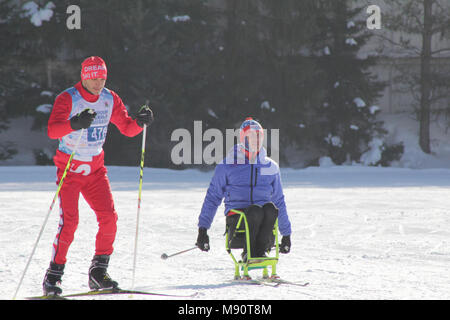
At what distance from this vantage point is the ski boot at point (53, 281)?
13.8 ft

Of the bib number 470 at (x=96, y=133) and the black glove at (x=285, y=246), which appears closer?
the bib number 470 at (x=96, y=133)

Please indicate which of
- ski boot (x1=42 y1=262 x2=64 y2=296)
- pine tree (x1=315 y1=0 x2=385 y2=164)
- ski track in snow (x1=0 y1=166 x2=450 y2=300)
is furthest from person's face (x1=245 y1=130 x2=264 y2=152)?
pine tree (x1=315 y1=0 x2=385 y2=164)

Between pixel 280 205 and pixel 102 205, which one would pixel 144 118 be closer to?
pixel 102 205

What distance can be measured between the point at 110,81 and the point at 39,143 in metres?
4.29

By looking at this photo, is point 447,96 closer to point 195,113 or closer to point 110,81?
point 195,113

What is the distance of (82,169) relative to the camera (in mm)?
4352

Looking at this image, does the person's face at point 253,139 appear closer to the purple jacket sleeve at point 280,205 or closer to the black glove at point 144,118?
the purple jacket sleeve at point 280,205

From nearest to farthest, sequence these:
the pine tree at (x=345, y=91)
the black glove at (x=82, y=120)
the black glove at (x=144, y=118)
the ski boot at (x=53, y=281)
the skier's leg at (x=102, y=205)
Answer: the black glove at (x=82, y=120)
the ski boot at (x=53, y=281)
the skier's leg at (x=102, y=205)
the black glove at (x=144, y=118)
the pine tree at (x=345, y=91)

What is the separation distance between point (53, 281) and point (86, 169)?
2.54 ft

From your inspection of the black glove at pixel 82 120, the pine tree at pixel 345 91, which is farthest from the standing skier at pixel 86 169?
the pine tree at pixel 345 91

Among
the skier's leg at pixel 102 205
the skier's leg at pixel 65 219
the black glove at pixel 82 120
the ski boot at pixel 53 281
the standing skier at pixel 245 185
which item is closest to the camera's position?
the black glove at pixel 82 120

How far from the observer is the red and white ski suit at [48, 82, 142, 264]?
4.31 metres

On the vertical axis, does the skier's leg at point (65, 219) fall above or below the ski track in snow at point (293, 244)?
above

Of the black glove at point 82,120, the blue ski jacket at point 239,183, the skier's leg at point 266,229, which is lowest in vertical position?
the skier's leg at point 266,229
